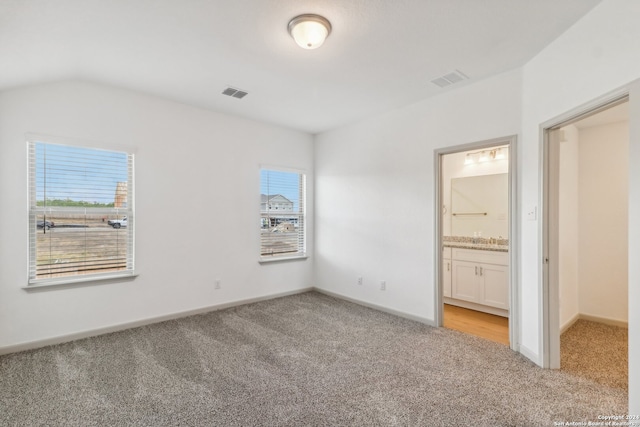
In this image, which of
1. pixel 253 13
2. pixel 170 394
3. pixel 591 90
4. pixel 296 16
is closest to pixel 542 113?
pixel 591 90

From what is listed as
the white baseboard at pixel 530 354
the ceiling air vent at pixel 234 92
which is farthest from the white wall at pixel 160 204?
the white baseboard at pixel 530 354

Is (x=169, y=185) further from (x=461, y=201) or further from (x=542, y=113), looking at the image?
(x=461, y=201)

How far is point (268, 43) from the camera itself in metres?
2.53

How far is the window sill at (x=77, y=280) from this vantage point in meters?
3.06

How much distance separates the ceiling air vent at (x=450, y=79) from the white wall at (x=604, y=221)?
2.13m

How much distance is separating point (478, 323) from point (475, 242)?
130 cm

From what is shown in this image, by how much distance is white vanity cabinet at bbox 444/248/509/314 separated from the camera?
4.03m

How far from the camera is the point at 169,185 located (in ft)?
12.8

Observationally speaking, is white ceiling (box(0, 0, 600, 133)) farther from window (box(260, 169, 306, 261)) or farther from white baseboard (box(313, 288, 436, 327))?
white baseboard (box(313, 288, 436, 327))

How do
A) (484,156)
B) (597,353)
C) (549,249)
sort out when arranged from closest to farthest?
(549,249), (597,353), (484,156)

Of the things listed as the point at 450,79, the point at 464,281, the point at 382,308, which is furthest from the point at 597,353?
the point at 450,79

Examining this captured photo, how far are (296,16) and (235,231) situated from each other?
3.05 meters

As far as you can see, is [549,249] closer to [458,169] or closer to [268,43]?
[458,169]

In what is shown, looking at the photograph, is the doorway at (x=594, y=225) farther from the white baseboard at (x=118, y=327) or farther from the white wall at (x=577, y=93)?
the white baseboard at (x=118, y=327)
